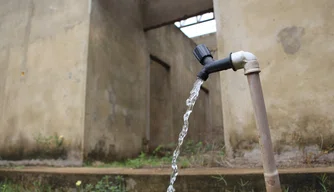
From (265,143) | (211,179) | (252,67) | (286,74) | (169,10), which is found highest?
(169,10)

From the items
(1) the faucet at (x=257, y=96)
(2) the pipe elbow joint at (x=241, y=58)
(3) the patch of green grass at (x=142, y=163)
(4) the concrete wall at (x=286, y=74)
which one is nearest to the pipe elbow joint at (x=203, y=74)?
(1) the faucet at (x=257, y=96)

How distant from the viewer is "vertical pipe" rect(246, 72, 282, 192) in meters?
0.94

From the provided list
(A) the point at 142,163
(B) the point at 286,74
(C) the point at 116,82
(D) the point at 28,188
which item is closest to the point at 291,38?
(B) the point at 286,74

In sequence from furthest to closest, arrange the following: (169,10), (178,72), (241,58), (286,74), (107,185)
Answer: (178,72)
(169,10)
(286,74)
(107,185)
(241,58)

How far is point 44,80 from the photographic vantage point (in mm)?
4004

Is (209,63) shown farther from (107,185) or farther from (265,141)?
(107,185)

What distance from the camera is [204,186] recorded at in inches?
76.7

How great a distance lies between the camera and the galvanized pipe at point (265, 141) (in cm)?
94

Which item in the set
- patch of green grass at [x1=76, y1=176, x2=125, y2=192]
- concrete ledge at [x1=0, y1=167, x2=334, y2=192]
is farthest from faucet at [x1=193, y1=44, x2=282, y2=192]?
patch of green grass at [x1=76, y1=176, x2=125, y2=192]

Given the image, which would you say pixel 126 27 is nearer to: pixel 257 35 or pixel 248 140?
pixel 257 35

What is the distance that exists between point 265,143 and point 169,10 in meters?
4.42

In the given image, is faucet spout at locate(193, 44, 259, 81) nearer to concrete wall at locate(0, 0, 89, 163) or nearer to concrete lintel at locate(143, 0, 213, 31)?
concrete wall at locate(0, 0, 89, 163)

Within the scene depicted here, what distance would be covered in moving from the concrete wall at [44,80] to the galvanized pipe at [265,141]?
9.76 feet

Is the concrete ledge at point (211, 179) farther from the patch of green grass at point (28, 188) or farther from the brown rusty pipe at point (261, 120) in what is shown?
the brown rusty pipe at point (261, 120)
